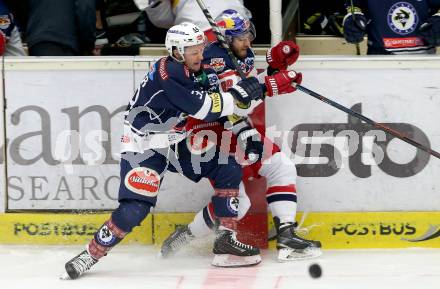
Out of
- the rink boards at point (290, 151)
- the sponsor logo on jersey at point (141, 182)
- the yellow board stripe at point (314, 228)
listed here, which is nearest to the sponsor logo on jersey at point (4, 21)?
the rink boards at point (290, 151)

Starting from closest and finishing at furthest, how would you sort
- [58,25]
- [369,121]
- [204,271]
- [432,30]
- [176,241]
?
[204,271] < [369,121] < [176,241] < [432,30] < [58,25]

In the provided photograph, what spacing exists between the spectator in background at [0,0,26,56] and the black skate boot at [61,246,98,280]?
1.33m

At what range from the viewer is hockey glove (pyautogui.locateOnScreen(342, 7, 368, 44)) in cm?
721

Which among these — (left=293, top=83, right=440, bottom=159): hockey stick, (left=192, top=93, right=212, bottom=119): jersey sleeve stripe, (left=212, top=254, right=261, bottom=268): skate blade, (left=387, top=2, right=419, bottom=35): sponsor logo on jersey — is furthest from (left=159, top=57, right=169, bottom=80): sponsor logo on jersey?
(left=387, top=2, right=419, bottom=35): sponsor logo on jersey

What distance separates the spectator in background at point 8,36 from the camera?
24.1 feet

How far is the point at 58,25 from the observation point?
7.34 m

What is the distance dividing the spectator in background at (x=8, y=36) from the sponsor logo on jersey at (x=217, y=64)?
3.97 feet

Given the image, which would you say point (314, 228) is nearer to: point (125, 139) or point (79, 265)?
point (125, 139)

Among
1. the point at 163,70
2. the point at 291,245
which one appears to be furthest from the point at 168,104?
the point at 291,245

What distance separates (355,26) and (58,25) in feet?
5.25

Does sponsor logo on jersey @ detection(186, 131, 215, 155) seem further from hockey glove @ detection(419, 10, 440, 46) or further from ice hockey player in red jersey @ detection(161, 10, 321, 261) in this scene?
hockey glove @ detection(419, 10, 440, 46)

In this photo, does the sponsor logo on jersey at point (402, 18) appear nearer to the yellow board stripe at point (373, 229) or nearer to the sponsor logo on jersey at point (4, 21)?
the yellow board stripe at point (373, 229)

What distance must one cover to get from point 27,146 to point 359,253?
71.8 inches

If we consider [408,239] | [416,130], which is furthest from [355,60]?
[408,239]
